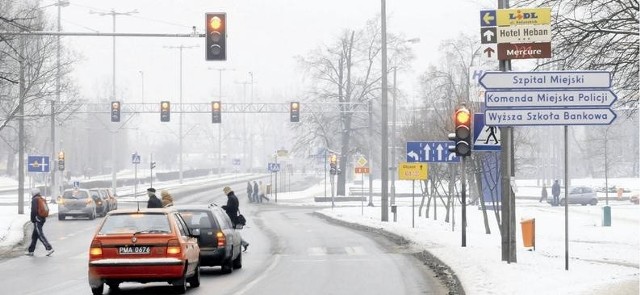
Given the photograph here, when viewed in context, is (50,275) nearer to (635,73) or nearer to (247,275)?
(247,275)

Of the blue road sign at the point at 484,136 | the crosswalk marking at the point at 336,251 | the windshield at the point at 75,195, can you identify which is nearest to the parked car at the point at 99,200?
the windshield at the point at 75,195

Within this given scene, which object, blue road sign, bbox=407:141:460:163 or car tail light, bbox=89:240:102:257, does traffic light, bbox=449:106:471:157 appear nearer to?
car tail light, bbox=89:240:102:257

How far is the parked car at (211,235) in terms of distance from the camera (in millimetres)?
21641

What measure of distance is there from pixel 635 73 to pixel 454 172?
74.8 ft

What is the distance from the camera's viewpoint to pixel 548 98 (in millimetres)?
19125

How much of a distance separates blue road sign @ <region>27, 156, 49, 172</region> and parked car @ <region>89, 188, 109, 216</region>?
2599mm

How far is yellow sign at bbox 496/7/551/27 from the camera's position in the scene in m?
19.8

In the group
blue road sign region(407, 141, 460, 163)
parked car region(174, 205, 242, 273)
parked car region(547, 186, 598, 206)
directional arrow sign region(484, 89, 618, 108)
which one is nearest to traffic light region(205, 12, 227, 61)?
parked car region(174, 205, 242, 273)

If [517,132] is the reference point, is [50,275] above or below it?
below

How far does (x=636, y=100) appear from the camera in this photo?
25.5m

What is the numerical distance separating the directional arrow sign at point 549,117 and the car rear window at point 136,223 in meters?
5.87

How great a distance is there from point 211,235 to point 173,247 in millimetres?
4101

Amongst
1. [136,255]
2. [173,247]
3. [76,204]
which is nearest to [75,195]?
[76,204]

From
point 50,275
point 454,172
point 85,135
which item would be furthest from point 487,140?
point 85,135
